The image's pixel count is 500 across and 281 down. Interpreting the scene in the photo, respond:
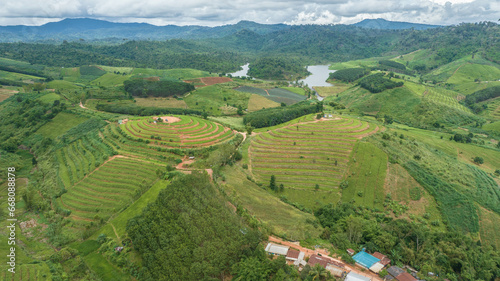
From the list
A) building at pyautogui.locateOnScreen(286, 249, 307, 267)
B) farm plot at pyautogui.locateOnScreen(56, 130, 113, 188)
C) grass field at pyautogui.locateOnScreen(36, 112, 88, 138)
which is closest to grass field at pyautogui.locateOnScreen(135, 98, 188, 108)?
grass field at pyautogui.locateOnScreen(36, 112, 88, 138)

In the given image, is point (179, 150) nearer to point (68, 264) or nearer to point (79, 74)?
point (68, 264)

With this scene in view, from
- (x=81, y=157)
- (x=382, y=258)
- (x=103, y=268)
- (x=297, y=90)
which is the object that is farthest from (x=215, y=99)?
(x=382, y=258)

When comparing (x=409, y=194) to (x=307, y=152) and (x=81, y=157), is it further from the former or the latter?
(x=81, y=157)

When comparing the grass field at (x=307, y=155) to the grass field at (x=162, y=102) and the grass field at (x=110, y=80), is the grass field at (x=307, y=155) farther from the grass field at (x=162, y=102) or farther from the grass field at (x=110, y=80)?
the grass field at (x=110, y=80)

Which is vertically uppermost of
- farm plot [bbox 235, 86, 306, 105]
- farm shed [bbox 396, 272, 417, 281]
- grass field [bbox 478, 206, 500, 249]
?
farm plot [bbox 235, 86, 306, 105]

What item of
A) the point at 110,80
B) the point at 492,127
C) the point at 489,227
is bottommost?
the point at 489,227

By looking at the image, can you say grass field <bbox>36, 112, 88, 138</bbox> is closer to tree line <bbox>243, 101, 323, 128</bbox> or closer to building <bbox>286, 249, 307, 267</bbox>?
tree line <bbox>243, 101, 323, 128</bbox>

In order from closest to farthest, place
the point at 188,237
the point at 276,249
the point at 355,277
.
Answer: the point at 355,277
the point at 188,237
the point at 276,249
